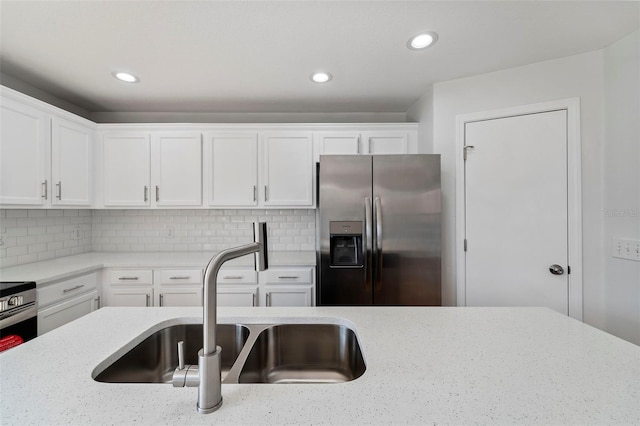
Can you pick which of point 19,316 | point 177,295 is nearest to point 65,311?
point 19,316

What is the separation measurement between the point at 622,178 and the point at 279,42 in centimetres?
239

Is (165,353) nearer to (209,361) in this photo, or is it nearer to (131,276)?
(209,361)

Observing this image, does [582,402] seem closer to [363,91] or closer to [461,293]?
[461,293]

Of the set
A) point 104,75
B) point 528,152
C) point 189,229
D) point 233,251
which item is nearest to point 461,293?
point 528,152

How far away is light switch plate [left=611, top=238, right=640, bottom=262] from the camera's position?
1.68 meters

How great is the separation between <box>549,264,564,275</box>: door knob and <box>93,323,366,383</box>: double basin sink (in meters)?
1.86

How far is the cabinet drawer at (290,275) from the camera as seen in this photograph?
246 cm

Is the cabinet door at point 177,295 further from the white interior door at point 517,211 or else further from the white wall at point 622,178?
the white wall at point 622,178

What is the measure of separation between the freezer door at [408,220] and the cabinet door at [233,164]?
1.28 metres

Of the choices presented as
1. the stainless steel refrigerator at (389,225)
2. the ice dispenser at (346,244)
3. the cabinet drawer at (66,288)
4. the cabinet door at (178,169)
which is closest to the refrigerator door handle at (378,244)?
the stainless steel refrigerator at (389,225)

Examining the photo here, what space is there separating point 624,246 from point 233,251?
7.90 feet

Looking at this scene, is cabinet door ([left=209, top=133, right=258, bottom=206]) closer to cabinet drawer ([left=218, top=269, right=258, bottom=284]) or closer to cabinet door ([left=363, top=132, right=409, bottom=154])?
cabinet drawer ([left=218, top=269, right=258, bottom=284])

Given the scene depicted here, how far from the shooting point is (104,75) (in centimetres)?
223

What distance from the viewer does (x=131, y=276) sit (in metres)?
2.44
